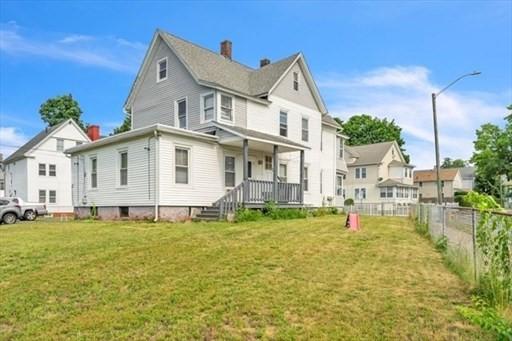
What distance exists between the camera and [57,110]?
5722cm

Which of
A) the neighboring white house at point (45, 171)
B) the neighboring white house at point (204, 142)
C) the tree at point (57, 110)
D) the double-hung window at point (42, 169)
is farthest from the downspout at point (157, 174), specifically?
the tree at point (57, 110)

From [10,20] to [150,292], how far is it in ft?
68.3

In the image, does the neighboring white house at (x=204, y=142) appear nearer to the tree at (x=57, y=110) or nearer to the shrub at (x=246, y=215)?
the shrub at (x=246, y=215)

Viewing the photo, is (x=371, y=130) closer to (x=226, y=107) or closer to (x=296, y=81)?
(x=296, y=81)

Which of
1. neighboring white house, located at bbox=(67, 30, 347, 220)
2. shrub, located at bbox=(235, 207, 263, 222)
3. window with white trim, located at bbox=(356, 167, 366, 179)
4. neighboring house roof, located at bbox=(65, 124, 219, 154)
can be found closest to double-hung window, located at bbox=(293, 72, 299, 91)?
neighboring white house, located at bbox=(67, 30, 347, 220)

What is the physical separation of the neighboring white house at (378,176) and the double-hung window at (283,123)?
2802 cm

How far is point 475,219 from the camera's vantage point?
6008 millimetres

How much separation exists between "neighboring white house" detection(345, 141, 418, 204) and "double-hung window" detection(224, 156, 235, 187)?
106 feet

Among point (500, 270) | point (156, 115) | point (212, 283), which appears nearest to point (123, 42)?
point (156, 115)

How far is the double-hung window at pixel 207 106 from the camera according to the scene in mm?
19188

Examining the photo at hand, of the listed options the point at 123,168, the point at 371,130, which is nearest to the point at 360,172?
the point at 371,130

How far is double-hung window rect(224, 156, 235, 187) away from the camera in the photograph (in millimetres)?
18906

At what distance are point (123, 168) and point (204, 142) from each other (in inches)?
150

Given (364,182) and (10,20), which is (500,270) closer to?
(10,20)
